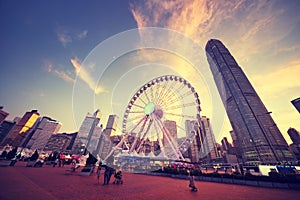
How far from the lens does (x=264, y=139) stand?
7750 cm

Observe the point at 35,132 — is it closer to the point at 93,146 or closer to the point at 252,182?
the point at 93,146

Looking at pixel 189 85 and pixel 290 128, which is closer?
pixel 189 85

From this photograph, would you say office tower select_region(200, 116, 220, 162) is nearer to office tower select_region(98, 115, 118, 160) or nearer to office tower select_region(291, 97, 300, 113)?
office tower select_region(291, 97, 300, 113)

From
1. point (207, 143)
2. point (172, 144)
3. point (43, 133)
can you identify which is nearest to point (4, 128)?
point (43, 133)

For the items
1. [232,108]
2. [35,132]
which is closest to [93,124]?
[35,132]

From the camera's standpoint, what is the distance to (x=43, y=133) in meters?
161

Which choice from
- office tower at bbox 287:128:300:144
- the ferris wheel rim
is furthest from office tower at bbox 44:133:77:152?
office tower at bbox 287:128:300:144

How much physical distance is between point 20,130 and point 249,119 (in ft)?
657

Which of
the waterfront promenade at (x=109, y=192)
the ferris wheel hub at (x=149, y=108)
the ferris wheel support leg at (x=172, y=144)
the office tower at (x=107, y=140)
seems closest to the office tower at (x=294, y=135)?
the ferris wheel support leg at (x=172, y=144)

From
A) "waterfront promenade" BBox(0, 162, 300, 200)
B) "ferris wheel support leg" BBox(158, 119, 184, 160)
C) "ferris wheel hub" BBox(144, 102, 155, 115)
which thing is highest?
"ferris wheel hub" BBox(144, 102, 155, 115)

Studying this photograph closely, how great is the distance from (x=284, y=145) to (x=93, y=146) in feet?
530

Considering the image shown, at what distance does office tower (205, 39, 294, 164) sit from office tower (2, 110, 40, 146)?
189 metres

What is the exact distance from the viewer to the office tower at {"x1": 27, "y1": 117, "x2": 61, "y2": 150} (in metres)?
151

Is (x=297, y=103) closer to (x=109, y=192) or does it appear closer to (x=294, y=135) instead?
(x=109, y=192)
